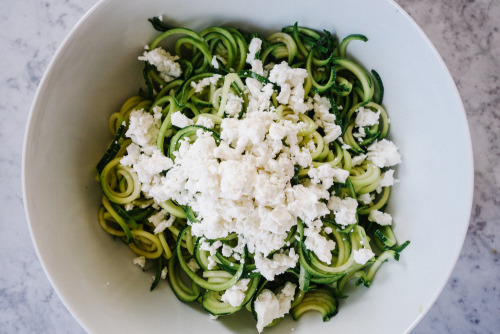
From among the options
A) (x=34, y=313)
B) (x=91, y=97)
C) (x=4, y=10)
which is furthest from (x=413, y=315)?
(x=4, y=10)

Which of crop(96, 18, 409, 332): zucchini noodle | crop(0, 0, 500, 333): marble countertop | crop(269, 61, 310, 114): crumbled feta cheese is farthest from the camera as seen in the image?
crop(0, 0, 500, 333): marble countertop

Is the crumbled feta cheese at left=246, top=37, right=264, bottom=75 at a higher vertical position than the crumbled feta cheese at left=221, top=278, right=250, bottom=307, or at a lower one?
higher

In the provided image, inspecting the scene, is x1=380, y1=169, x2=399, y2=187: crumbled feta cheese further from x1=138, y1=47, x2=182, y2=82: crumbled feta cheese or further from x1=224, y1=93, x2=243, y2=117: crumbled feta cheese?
x1=138, y1=47, x2=182, y2=82: crumbled feta cheese

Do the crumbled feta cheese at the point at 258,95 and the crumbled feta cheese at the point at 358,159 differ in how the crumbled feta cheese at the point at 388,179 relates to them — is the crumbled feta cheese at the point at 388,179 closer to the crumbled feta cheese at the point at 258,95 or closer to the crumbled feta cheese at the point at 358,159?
the crumbled feta cheese at the point at 358,159

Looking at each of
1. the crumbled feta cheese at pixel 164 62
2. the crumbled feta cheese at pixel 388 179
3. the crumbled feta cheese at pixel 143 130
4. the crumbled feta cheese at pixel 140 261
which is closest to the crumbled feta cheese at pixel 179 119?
the crumbled feta cheese at pixel 143 130

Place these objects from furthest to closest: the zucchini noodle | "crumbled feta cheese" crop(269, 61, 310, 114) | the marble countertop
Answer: the marble countertop < "crumbled feta cheese" crop(269, 61, 310, 114) < the zucchini noodle

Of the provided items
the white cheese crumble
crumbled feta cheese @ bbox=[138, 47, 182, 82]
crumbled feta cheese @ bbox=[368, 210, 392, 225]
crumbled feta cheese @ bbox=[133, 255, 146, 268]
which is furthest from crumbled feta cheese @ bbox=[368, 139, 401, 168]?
crumbled feta cheese @ bbox=[133, 255, 146, 268]
